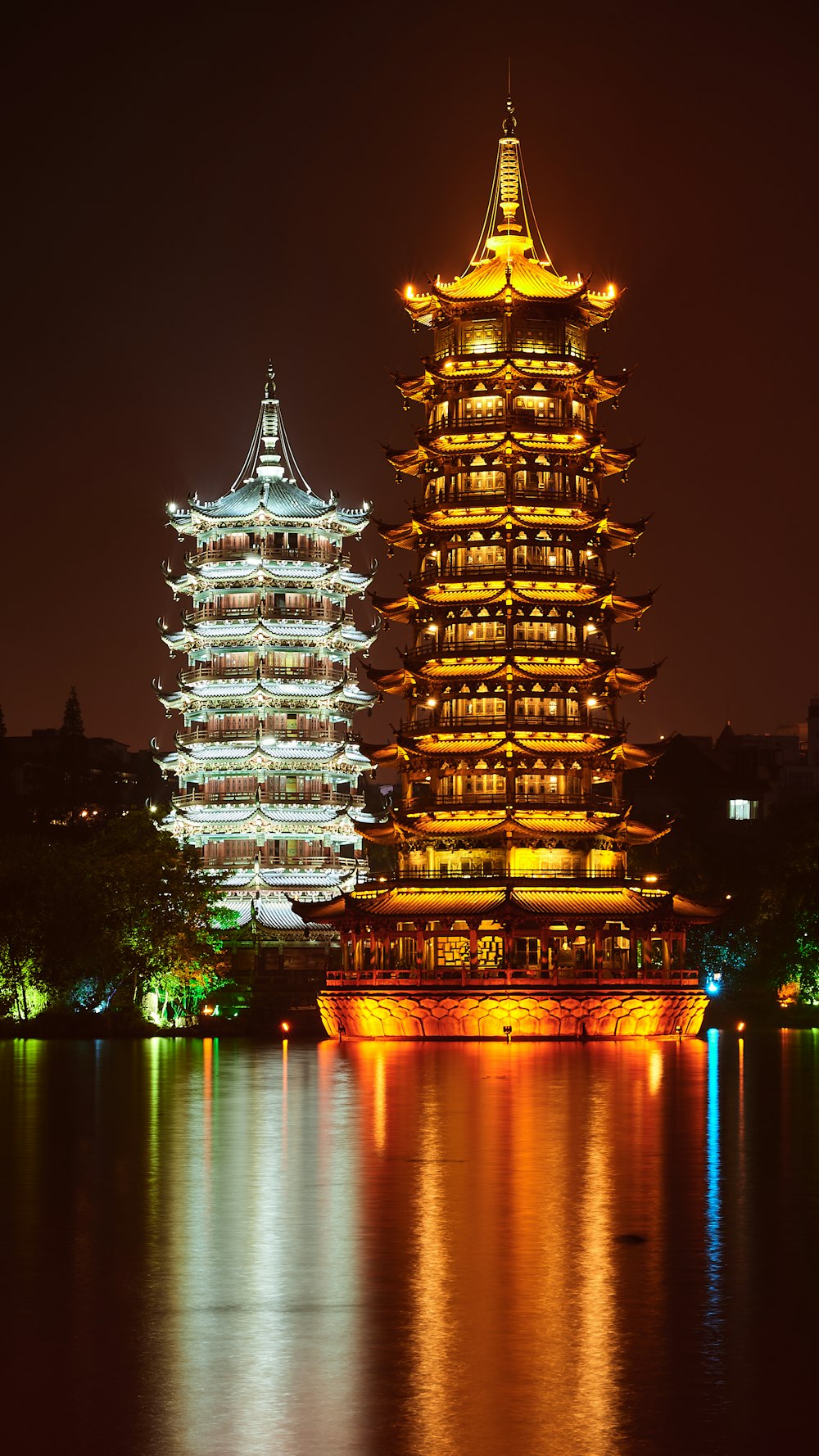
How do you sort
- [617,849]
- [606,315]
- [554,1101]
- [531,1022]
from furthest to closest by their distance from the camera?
1. [606,315]
2. [617,849]
3. [531,1022]
4. [554,1101]

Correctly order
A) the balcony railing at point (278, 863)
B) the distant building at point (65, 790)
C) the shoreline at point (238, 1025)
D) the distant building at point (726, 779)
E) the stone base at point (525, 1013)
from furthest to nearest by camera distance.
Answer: the distant building at point (726, 779), the distant building at point (65, 790), the balcony railing at point (278, 863), the shoreline at point (238, 1025), the stone base at point (525, 1013)

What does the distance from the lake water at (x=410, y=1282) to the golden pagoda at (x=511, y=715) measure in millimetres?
38905

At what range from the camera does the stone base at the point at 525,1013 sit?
8156 cm

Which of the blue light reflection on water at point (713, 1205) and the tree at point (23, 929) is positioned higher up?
the tree at point (23, 929)

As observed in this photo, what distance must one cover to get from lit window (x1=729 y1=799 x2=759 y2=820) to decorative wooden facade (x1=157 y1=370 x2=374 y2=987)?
43913mm

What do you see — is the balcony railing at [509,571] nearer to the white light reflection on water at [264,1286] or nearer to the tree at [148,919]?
the tree at [148,919]

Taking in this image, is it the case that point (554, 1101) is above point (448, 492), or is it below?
below

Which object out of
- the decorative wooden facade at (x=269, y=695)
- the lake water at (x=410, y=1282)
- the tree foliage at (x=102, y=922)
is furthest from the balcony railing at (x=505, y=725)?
the lake water at (x=410, y=1282)

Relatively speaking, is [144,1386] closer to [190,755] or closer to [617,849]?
[617,849]

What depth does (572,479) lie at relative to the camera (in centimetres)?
9531

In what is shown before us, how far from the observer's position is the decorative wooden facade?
393 ft

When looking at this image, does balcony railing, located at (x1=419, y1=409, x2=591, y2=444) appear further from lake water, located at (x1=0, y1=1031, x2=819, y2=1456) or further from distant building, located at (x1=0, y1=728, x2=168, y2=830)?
lake water, located at (x1=0, y1=1031, x2=819, y2=1456)

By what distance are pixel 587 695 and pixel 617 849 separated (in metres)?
6.84

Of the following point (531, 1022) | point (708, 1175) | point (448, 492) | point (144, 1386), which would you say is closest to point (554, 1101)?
point (708, 1175)
